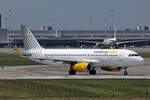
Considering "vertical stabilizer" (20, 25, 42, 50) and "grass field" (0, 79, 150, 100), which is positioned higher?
"vertical stabilizer" (20, 25, 42, 50)

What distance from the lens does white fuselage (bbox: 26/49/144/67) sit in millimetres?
69250

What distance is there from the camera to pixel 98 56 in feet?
233

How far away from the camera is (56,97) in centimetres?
4572

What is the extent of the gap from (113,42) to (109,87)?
479 feet

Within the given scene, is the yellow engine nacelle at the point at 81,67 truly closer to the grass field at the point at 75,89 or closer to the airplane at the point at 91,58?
the airplane at the point at 91,58

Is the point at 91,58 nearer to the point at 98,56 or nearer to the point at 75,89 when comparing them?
the point at 98,56

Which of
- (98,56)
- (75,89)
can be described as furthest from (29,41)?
(75,89)

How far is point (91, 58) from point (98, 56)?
3.88 ft

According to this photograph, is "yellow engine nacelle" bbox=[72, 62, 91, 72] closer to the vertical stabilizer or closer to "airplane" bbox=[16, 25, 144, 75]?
"airplane" bbox=[16, 25, 144, 75]

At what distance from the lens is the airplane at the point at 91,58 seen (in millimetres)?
69188

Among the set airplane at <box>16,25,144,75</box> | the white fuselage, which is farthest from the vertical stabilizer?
the white fuselage

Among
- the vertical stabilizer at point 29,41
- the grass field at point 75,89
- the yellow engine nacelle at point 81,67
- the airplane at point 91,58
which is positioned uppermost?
the vertical stabilizer at point 29,41

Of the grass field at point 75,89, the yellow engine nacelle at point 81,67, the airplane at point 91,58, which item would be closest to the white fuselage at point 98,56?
the airplane at point 91,58

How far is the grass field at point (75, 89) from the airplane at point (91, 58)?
794cm
